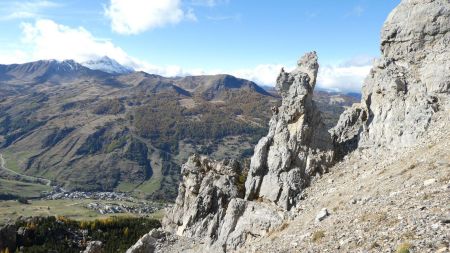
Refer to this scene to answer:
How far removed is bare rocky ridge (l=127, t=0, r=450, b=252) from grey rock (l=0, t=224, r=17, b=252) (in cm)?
13564

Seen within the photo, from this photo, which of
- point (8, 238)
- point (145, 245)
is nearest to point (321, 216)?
point (145, 245)

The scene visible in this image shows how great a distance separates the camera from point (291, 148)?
206 ft

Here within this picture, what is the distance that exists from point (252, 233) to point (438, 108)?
91.8 ft

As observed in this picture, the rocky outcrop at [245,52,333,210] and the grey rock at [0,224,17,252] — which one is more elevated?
the rocky outcrop at [245,52,333,210]

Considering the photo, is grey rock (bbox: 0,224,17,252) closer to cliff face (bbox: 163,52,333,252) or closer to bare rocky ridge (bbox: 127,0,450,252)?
cliff face (bbox: 163,52,333,252)

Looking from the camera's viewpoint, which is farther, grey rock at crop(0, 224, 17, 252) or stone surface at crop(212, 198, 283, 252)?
grey rock at crop(0, 224, 17, 252)

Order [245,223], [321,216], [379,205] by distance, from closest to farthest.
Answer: [379,205]
[321,216]
[245,223]

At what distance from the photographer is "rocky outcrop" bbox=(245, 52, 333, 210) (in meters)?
58.7

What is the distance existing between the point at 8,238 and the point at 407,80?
181335 millimetres

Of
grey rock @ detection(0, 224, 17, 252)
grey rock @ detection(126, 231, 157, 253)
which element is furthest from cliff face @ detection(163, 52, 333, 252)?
grey rock @ detection(0, 224, 17, 252)

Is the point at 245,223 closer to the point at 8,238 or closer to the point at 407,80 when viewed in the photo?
the point at 407,80

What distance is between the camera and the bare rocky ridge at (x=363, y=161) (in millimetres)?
33956

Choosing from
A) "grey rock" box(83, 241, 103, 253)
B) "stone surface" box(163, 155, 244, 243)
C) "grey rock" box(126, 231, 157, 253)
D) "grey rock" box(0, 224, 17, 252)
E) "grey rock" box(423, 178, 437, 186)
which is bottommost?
"grey rock" box(0, 224, 17, 252)

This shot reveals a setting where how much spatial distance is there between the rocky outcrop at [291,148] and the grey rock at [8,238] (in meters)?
156
